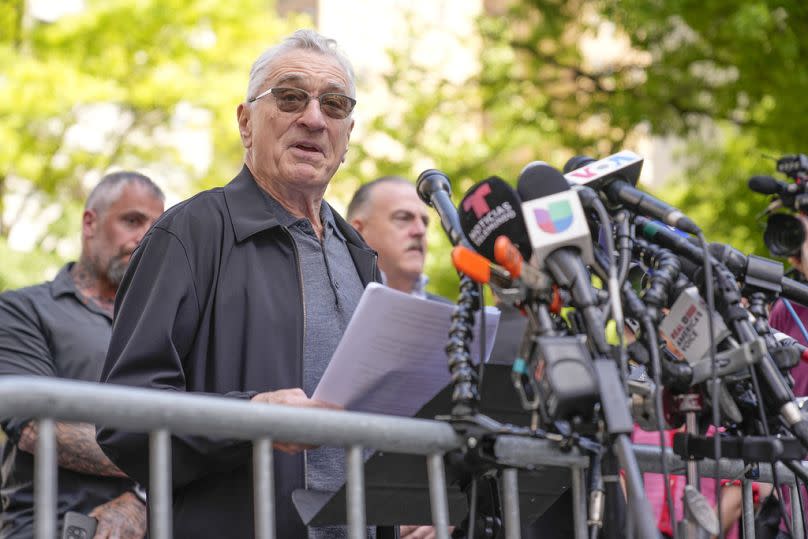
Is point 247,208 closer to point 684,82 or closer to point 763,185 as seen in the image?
point 763,185

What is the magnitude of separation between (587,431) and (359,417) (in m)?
0.51

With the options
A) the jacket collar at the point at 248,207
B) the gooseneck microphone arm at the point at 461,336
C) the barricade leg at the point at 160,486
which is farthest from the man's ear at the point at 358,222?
the barricade leg at the point at 160,486

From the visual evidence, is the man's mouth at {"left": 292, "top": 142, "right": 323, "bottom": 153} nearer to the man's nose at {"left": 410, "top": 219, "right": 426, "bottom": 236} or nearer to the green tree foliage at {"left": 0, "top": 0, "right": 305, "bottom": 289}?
the man's nose at {"left": 410, "top": 219, "right": 426, "bottom": 236}

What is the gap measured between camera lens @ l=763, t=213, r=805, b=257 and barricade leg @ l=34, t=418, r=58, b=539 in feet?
9.16

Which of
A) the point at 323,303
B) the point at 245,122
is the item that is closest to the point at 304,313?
the point at 323,303

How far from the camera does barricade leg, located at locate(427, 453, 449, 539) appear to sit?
274 cm

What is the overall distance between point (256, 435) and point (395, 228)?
4569 millimetres

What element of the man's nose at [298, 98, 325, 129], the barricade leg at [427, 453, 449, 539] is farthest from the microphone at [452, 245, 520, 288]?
the man's nose at [298, 98, 325, 129]

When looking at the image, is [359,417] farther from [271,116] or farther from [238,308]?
[271,116]

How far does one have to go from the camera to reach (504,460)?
278 cm

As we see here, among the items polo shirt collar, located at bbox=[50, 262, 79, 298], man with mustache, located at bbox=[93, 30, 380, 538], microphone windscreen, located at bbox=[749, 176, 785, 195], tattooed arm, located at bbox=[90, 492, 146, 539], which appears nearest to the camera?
man with mustache, located at bbox=[93, 30, 380, 538]

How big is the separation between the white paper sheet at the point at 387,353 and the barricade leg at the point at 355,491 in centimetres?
32

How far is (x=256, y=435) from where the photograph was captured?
8.29 feet

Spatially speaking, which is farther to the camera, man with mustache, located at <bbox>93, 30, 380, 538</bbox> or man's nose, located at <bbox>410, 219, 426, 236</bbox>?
man's nose, located at <bbox>410, 219, 426, 236</bbox>
